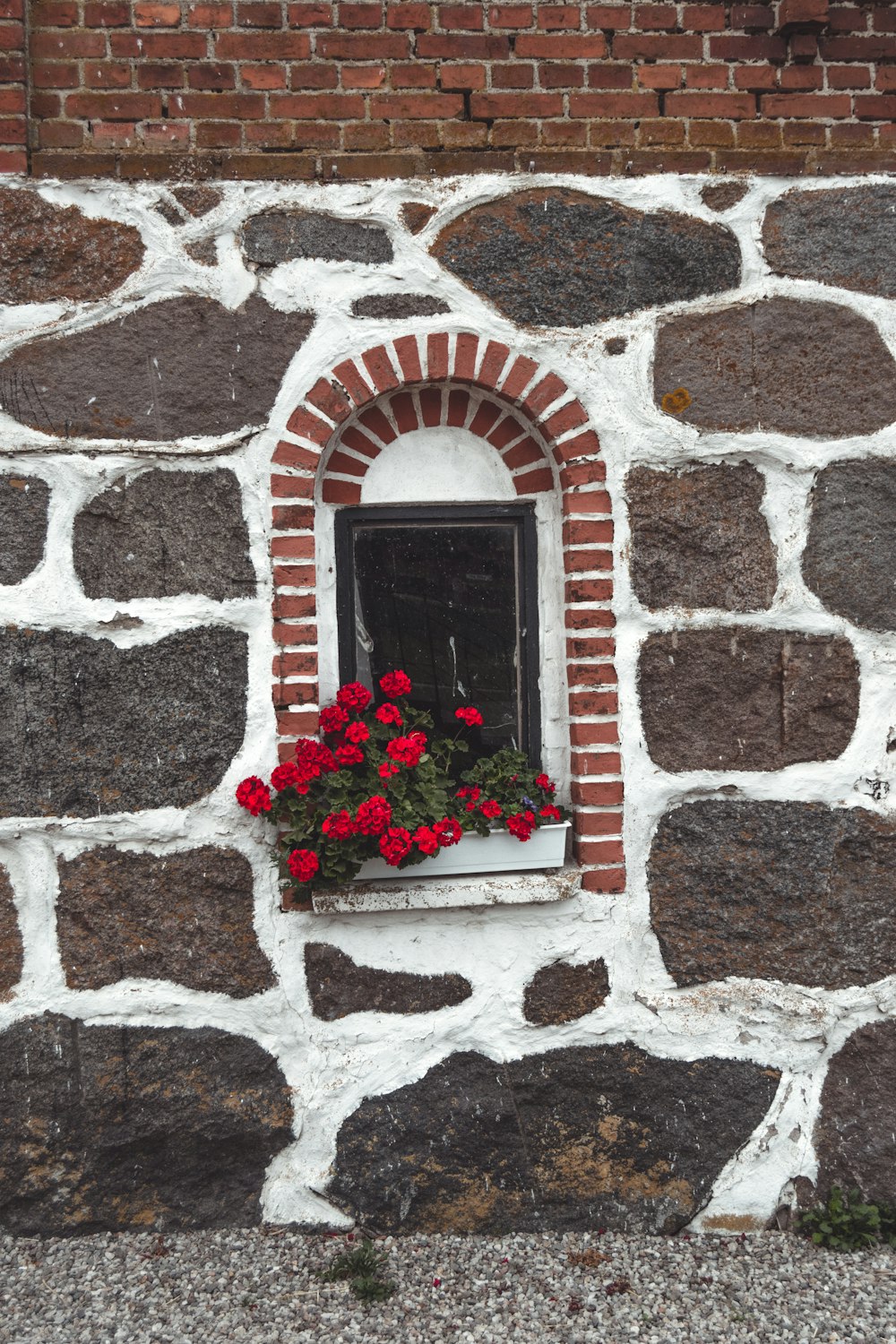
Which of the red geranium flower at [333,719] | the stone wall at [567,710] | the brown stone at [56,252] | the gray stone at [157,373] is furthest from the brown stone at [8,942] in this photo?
the brown stone at [56,252]

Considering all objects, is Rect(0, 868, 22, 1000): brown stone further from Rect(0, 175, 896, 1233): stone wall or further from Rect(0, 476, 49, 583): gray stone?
Rect(0, 476, 49, 583): gray stone

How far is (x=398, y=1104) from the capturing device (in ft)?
8.71

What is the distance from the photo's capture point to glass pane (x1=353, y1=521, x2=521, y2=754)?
2828 mm

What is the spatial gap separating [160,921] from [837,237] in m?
2.56

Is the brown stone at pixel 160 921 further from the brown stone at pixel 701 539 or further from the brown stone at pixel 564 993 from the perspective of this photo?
the brown stone at pixel 701 539

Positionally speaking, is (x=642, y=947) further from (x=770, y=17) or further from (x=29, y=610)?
(x=770, y=17)

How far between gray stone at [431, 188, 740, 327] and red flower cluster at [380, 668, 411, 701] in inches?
39.4

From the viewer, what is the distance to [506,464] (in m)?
2.82

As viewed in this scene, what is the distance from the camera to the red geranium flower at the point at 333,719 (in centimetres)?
260

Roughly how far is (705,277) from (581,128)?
0.52 meters

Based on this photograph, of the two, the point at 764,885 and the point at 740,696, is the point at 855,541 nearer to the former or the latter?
the point at 740,696

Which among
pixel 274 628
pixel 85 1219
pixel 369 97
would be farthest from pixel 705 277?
pixel 85 1219

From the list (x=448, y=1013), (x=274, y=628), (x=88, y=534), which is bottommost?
(x=448, y=1013)

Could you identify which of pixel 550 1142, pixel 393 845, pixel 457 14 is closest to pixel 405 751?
pixel 393 845
